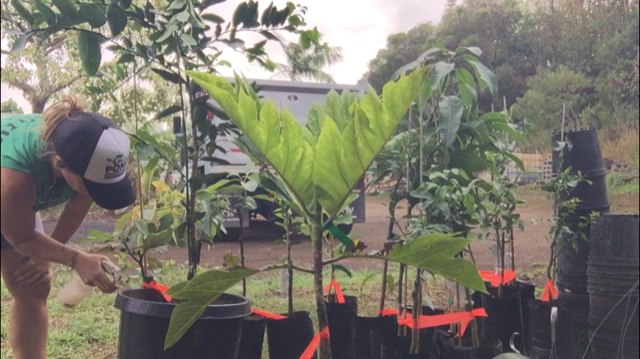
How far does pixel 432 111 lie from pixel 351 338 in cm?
70

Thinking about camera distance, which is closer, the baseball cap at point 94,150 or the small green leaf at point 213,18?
the baseball cap at point 94,150

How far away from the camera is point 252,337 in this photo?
4.86 feet

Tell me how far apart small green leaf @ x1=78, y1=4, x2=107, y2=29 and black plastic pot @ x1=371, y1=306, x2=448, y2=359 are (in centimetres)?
92

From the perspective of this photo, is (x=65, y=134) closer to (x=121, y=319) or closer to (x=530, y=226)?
(x=121, y=319)

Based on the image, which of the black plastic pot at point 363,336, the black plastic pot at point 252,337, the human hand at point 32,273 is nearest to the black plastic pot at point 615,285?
the black plastic pot at point 363,336

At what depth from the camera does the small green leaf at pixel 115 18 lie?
863 millimetres

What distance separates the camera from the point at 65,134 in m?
0.57

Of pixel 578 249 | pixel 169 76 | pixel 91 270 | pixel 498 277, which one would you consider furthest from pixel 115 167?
pixel 578 249

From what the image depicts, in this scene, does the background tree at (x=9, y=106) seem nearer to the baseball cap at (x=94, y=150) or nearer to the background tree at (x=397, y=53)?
the baseball cap at (x=94, y=150)

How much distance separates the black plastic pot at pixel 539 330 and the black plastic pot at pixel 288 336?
2.30 feet

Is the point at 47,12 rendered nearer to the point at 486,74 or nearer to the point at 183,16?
the point at 183,16

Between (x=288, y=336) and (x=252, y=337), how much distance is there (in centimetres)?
13

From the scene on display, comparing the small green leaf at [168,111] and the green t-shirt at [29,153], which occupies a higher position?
the small green leaf at [168,111]

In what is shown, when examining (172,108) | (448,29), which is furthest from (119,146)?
(448,29)
